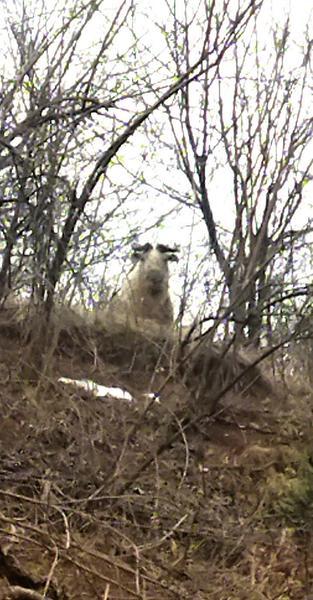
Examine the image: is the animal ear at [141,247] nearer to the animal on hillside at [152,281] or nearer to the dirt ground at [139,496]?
the animal on hillside at [152,281]

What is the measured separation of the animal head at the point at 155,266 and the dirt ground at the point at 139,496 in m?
3.89

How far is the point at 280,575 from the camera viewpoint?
6621mm

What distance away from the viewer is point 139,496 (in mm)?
5926

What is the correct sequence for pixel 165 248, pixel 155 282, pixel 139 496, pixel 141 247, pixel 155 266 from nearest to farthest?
pixel 139 496
pixel 141 247
pixel 155 266
pixel 155 282
pixel 165 248

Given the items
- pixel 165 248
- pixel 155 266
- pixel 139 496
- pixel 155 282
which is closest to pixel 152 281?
pixel 155 282

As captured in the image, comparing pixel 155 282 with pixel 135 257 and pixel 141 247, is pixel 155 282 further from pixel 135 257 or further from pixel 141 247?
pixel 135 257

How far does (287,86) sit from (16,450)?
416 centimetres

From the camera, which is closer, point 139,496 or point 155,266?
point 139,496

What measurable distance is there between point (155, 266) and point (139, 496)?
295 inches

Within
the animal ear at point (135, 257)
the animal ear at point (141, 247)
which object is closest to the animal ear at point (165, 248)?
the animal ear at point (141, 247)

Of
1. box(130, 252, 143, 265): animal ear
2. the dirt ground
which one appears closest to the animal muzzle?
box(130, 252, 143, 265): animal ear

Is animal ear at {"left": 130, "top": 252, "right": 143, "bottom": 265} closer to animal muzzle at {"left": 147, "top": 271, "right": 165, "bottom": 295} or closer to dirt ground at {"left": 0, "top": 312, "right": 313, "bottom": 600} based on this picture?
animal muzzle at {"left": 147, "top": 271, "right": 165, "bottom": 295}

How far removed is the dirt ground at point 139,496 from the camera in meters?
5.39

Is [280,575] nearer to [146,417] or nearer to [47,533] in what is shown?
[146,417]
